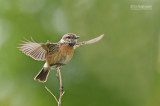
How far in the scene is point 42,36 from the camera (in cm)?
382

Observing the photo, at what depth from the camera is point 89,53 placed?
4117mm

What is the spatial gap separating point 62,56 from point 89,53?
7.55ft

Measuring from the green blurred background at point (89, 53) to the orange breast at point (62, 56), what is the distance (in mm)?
1753

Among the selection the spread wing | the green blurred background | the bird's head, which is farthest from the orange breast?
the green blurred background

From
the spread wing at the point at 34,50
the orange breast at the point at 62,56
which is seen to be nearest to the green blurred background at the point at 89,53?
the orange breast at the point at 62,56

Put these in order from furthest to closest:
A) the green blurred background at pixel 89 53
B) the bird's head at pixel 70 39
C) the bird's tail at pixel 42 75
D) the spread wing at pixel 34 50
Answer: the green blurred background at pixel 89 53
the bird's tail at pixel 42 75
the bird's head at pixel 70 39
the spread wing at pixel 34 50

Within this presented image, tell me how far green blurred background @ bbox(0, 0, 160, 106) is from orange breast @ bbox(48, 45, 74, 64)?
5.75 feet

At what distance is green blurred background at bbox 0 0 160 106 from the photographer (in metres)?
3.74

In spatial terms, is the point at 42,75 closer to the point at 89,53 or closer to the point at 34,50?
the point at 34,50

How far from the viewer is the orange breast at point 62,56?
1.82 metres

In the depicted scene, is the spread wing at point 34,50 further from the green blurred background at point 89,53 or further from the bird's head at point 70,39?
the green blurred background at point 89,53

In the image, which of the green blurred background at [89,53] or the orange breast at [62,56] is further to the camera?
the green blurred background at [89,53]

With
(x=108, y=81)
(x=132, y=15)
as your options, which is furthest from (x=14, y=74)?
(x=132, y=15)

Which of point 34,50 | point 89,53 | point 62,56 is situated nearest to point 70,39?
point 62,56
